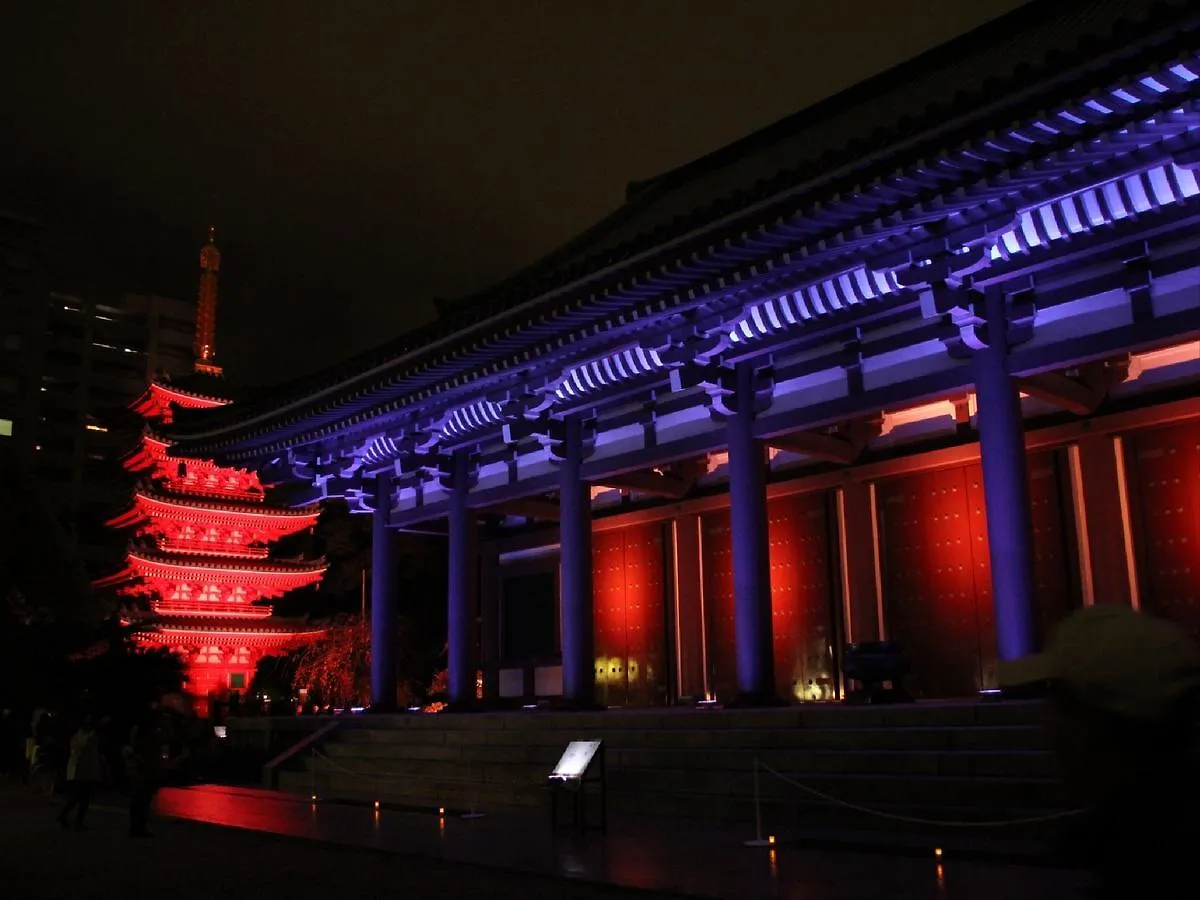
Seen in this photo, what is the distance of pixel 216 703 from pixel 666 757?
19.7m

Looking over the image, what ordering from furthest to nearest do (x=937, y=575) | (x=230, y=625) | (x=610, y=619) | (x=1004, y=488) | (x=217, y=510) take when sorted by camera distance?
(x=217, y=510) < (x=230, y=625) < (x=610, y=619) < (x=937, y=575) < (x=1004, y=488)

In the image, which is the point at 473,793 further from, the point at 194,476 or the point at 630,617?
the point at 194,476

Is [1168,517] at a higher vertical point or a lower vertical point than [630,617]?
higher

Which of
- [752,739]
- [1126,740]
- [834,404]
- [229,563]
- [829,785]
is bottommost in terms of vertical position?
[829,785]

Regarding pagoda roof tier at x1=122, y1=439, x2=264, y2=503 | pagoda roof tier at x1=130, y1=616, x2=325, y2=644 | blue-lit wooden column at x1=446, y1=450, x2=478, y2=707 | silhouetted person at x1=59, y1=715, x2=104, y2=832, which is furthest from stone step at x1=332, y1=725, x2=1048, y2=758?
pagoda roof tier at x1=122, y1=439, x2=264, y2=503

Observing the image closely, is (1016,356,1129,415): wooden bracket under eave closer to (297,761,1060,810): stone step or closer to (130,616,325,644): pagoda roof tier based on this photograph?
(297,761,1060,810): stone step

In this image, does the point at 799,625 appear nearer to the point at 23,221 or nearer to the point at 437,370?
the point at 437,370

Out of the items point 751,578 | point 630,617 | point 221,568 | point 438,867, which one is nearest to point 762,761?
point 751,578

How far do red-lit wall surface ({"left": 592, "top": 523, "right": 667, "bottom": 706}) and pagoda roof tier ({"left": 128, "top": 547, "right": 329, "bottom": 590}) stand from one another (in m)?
11.1

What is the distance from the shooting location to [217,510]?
29328mm

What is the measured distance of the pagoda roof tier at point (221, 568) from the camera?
2794cm

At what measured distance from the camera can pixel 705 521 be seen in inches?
826

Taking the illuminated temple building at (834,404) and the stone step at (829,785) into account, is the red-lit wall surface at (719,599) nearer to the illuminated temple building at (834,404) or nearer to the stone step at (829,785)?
the illuminated temple building at (834,404)

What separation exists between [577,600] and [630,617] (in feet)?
17.5
